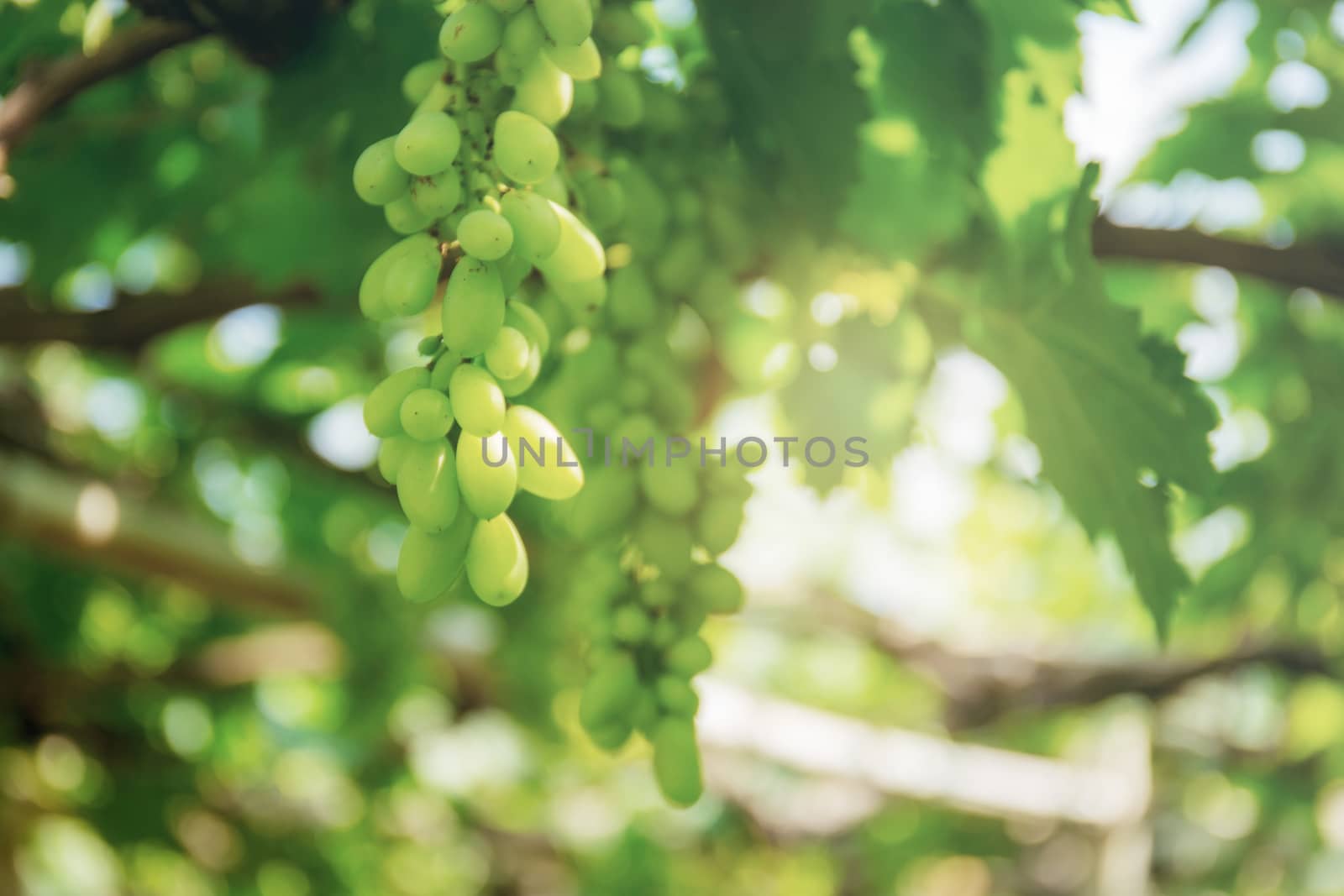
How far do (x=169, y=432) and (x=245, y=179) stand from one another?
0.97 m

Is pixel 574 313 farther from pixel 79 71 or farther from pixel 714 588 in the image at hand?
pixel 79 71

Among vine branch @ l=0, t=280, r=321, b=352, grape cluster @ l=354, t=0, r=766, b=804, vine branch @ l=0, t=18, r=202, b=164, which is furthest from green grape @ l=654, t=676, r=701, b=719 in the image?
vine branch @ l=0, t=280, r=321, b=352

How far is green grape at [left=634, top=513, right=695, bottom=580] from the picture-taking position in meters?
0.59

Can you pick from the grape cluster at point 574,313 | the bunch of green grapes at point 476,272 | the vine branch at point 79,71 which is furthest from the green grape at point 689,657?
the vine branch at point 79,71

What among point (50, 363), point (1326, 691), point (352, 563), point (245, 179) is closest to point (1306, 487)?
point (245, 179)

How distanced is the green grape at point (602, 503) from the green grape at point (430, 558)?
0.15 metres

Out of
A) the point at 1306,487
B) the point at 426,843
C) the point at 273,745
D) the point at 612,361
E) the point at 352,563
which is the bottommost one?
the point at 426,843

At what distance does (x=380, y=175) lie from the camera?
437 millimetres

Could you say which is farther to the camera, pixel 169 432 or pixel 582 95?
pixel 169 432

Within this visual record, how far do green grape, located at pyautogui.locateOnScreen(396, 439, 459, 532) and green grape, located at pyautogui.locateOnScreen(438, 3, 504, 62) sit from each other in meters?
0.17

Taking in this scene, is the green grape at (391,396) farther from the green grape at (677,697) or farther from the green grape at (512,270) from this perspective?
the green grape at (677,697)

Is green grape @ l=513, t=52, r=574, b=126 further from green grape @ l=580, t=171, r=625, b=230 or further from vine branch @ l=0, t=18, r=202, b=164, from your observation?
vine branch @ l=0, t=18, r=202, b=164

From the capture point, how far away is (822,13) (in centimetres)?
58

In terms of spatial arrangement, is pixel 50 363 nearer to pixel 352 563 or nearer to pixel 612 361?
pixel 352 563
